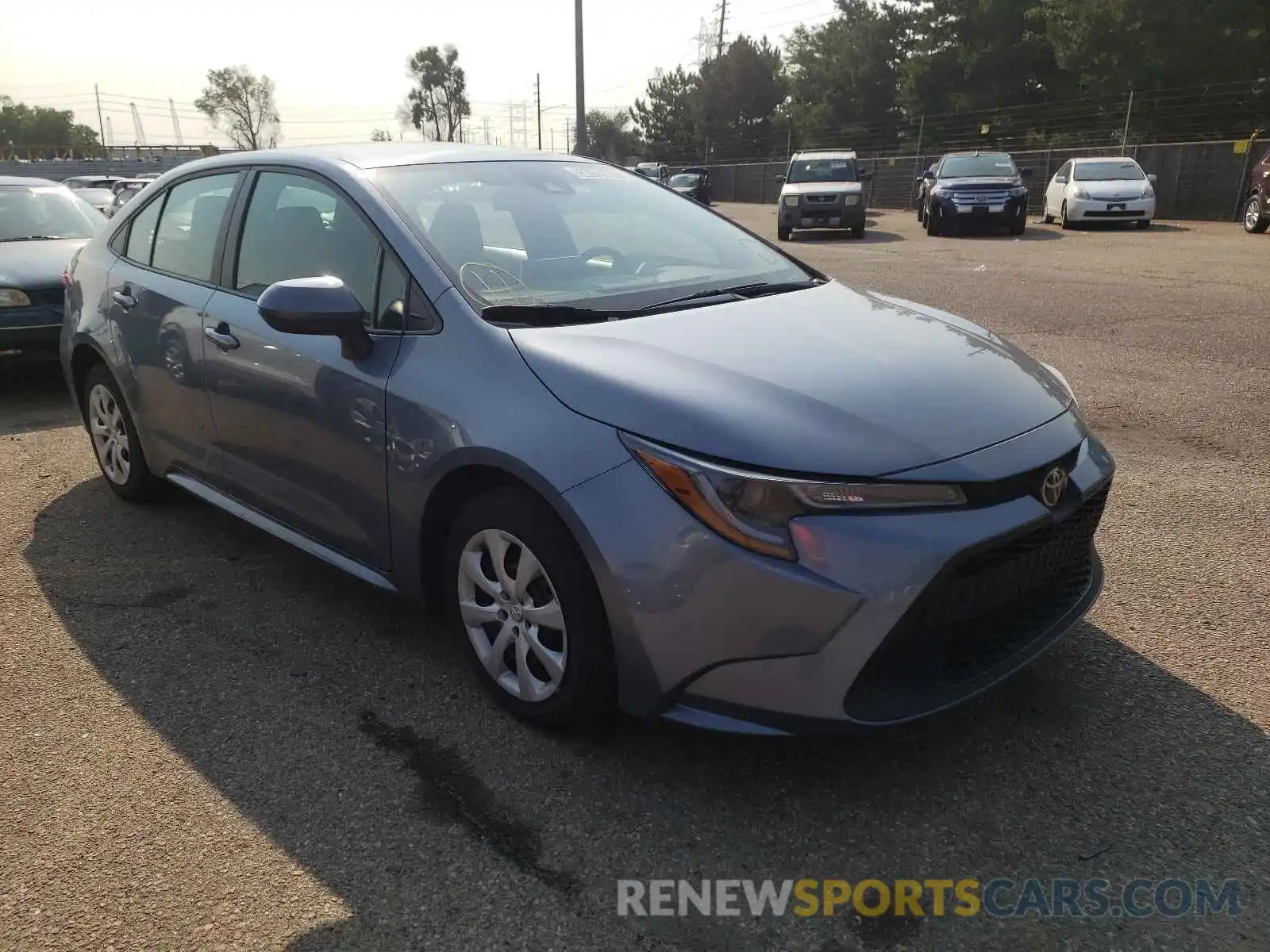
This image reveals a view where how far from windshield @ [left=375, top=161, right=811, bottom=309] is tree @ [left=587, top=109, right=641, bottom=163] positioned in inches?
3124

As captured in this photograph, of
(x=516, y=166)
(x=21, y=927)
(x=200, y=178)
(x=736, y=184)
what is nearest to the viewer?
(x=21, y=927)

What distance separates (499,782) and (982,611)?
1297 millimetres

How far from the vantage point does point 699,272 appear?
3.43 m

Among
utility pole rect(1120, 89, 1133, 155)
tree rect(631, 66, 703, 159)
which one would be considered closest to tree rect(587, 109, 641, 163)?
tree rect(631, 66, 703, 159)

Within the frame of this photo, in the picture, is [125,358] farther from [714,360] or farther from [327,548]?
[714,360]

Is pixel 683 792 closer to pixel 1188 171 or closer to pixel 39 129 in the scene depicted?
pixel 1188 171

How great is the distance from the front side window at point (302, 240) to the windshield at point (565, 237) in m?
0.18

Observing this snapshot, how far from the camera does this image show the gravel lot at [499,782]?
7.03ft

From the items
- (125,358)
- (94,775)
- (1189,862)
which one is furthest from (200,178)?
(1189,862)

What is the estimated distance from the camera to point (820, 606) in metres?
2.17

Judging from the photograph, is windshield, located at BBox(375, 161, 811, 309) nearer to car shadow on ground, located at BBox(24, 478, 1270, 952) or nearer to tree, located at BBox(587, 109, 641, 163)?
car shadow on ground, located at BBox(24, 478, 1270, 952)

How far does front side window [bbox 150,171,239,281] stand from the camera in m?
3.87

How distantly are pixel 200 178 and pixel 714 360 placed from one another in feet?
8.92

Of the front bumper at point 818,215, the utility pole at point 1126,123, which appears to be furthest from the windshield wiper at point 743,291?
the utility pole at point 1126,123
